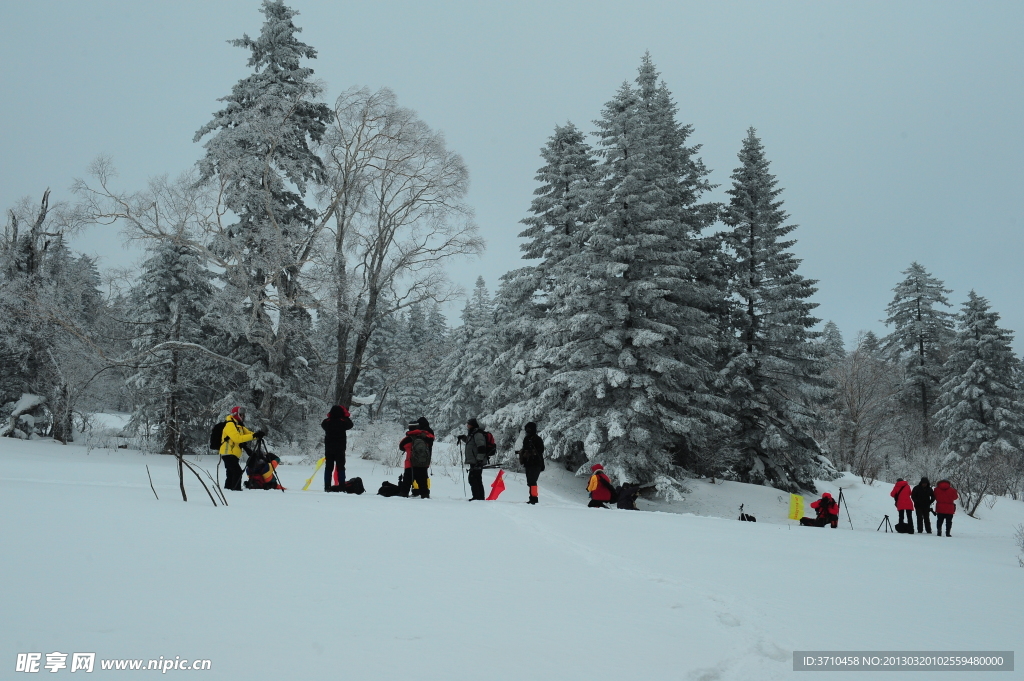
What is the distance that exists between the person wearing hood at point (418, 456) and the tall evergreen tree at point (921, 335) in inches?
1506

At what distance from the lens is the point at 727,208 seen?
24906 millimetres

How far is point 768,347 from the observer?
24188mm

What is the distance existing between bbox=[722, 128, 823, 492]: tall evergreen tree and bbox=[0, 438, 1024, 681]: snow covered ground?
51.0ft

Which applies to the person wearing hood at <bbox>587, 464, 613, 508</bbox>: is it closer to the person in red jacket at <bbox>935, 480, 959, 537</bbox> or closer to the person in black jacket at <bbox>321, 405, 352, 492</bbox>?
the person in black jacket at <bbox>321, 405, 352, 492</bbox>

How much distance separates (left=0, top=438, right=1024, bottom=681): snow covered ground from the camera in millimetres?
3129

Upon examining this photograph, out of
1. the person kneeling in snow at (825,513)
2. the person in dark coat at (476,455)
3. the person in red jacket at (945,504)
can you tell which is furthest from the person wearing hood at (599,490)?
the person in red jacket at (945,504)

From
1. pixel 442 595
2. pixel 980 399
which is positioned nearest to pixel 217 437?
pixel 442 595

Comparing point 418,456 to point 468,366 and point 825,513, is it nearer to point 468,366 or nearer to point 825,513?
point 825,513

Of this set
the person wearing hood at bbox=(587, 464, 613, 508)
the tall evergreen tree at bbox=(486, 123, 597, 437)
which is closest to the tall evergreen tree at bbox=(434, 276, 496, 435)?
the tall evergreen tree at bbox=(486, 123, 597, 437)

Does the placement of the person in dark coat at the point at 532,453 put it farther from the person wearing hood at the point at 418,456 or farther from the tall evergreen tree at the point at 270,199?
the tall evergreen tree at the point at 270,199

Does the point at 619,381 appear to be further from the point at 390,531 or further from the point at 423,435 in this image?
the point at 390,531

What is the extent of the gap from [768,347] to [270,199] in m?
19.8

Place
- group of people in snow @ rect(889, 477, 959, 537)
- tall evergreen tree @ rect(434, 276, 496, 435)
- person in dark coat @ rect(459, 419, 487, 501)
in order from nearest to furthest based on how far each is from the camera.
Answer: person in dark coat @ rect(459, 419, 487, 501), group of people in snow @ rect(889, 477, 959, 537), tall evergreen tree @ rect(434, 276, 496, 435)

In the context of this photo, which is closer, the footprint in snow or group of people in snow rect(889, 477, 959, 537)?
the footprint in snow
